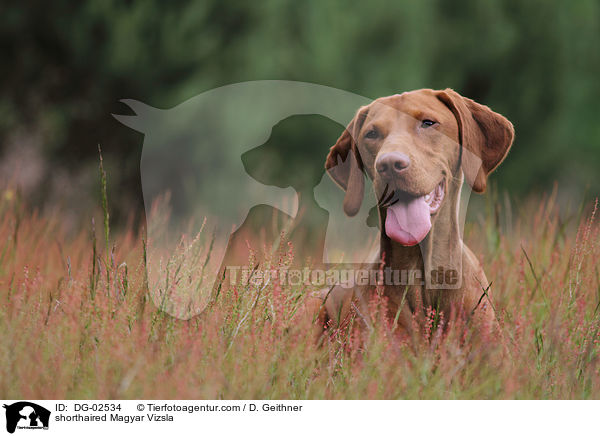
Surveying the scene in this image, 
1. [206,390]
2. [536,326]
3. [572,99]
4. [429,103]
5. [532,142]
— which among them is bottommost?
[206,390]

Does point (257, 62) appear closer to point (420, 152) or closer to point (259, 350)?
point (420, 152)

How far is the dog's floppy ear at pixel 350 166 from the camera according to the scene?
290cm

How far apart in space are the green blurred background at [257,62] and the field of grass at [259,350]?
129 inches

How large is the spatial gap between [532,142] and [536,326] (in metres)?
4.08

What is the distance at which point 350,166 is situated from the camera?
294 cm

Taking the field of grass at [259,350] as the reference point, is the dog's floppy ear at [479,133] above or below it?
above

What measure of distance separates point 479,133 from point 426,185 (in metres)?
0.42

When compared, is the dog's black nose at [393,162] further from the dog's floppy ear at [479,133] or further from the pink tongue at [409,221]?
the dog's floppy ear at [479,133]

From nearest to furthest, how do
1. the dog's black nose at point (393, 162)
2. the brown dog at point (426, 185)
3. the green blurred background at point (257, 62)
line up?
the dog's black nose at point (393, 162) → the brown dog at point (426, 185) → the green blurred background at point (257, 62)

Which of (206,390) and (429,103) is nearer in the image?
(206,390)

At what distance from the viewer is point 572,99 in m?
6.48
